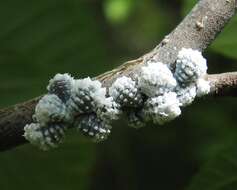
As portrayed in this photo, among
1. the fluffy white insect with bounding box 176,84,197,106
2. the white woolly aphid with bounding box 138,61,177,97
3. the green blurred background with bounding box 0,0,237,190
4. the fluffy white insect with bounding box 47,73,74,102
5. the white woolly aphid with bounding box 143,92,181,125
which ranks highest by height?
the green blurred background with bounding box 0,0,237,190

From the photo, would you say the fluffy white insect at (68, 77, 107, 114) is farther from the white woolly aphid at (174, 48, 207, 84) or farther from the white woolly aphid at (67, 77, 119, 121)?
the white woolly aphid at (174, 48, 207, 84)

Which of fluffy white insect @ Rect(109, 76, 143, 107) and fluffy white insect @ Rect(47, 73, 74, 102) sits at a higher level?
fluffy white insect @ Rect(47, 73, 74, 102)

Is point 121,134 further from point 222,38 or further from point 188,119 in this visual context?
point 222,38

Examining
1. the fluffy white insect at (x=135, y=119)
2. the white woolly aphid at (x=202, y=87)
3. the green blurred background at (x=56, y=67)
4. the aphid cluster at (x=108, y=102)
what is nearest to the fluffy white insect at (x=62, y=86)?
the aphid cluster at (x=108, y=102)

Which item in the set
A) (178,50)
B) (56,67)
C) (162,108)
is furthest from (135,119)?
(56,67)

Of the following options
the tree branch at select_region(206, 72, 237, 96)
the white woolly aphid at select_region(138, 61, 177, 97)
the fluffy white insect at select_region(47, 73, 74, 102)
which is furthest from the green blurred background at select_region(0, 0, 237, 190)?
the fluffy white insect at select_region(47, 73, 74, 102)

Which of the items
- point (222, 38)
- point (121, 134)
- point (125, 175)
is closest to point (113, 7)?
point (121, 134)

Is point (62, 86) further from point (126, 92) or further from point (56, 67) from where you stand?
point (56, 67)
